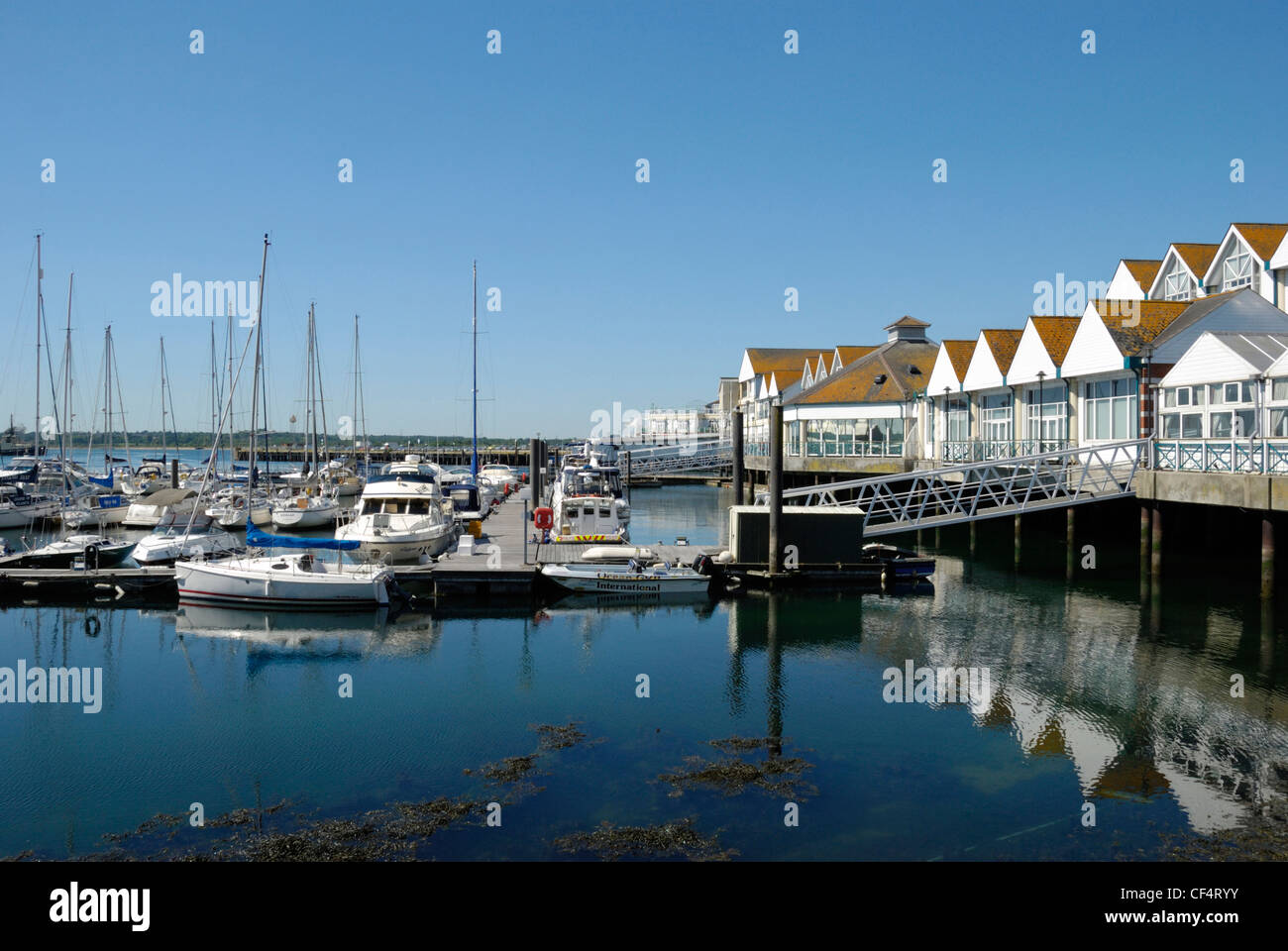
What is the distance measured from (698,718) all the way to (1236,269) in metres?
41.2

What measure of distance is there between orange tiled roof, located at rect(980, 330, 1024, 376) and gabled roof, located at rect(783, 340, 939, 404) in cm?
1152

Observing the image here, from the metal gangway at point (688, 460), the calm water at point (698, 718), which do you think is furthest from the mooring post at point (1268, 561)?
the metal gangway at point (688, 460)

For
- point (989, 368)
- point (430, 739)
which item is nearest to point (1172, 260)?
point (989, 368)

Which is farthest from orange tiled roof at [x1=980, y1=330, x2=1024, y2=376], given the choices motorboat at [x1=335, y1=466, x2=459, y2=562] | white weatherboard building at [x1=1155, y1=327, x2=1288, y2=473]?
motorboat at [x1=335, y1=466, x2=459, y2=562]

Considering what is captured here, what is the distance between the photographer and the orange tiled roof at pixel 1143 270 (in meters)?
55.7

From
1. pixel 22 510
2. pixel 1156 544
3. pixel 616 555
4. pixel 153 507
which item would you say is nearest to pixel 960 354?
pixel 1156 544

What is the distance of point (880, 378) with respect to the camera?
220ft

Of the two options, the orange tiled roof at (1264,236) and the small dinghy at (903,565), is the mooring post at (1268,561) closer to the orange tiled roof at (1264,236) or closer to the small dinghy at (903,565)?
the small dinghy at (903,565)

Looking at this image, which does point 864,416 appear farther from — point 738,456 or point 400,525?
point 400,525

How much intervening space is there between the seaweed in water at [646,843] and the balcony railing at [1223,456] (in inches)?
937

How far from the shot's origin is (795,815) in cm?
1366

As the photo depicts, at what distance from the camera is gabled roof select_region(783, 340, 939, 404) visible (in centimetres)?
6500

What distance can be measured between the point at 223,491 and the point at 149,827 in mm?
54084

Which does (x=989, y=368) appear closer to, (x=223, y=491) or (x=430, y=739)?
(x=430, y=739)
